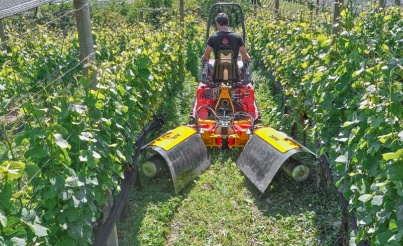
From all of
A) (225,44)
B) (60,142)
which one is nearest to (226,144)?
(225,44)

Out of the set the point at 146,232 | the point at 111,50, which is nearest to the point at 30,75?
the point at 111,50

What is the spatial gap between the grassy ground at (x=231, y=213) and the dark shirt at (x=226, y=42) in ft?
6.77

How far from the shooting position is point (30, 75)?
254 inches

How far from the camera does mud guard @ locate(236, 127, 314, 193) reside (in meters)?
4.19

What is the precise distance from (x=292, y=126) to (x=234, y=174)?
117 centimetres

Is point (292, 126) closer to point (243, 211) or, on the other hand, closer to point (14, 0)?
point (243, 211)

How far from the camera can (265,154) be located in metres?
4.39

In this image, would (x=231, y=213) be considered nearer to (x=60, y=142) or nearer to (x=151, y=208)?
(x=151, y=208)

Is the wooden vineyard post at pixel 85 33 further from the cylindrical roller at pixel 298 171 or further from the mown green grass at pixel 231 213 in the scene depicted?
the cylindrical roller at pixel 298 171

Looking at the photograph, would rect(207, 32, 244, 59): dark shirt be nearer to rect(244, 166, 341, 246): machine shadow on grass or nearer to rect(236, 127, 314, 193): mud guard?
rect(236, 127, 314, 193): mud guard

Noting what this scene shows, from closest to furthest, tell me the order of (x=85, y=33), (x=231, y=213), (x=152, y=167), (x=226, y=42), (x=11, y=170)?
1. (x=11, y=170)
2. (x=85, y=33)
3. (x=231, y=213)
4. (x=152, y=167)
5. (x=226, y=42)

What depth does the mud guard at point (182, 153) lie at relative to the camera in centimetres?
436

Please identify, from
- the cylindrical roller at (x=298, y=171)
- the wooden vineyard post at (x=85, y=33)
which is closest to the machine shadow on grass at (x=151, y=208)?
the cylindrical roller at (x=298, y=171)

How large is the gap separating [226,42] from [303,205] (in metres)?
2.83
